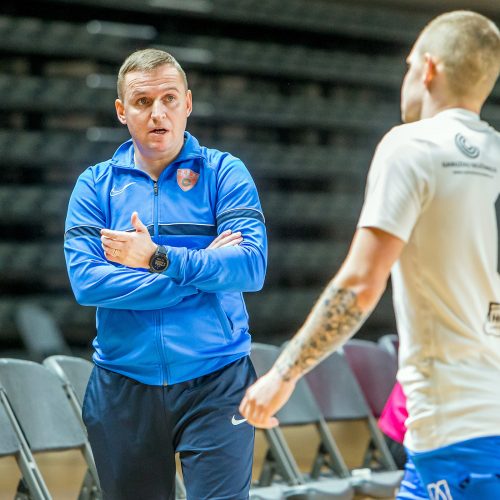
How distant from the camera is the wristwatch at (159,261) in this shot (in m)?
2.58

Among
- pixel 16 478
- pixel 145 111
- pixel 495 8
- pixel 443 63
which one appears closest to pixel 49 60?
pixel 16 478

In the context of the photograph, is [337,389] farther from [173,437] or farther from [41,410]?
[173,437]

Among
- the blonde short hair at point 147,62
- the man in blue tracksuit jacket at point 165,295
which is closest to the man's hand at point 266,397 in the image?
the man in blue tracksuit jacket at point 165,295

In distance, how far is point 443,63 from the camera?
1973mm

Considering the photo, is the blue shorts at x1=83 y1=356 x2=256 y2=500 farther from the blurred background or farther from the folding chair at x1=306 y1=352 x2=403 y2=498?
the blurred background

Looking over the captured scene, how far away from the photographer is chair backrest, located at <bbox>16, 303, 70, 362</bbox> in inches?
255

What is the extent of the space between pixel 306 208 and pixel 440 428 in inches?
240

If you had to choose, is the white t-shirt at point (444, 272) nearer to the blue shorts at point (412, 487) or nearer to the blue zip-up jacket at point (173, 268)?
the blue shorts at point (412, 487)

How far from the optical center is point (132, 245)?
8.34 feet

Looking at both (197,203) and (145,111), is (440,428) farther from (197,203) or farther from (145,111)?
(145,111)

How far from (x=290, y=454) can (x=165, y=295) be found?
264 cm

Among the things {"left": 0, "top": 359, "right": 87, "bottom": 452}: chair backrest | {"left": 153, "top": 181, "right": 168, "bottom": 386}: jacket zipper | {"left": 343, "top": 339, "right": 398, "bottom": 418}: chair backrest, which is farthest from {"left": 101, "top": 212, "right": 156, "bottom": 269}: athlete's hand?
{"left": 343, "top": 339, "right": 398, "bottom": 418}: chair backrest

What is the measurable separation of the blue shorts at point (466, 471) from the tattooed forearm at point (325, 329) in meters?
0.29

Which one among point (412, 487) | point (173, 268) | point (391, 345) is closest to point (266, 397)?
point (412, 487)
